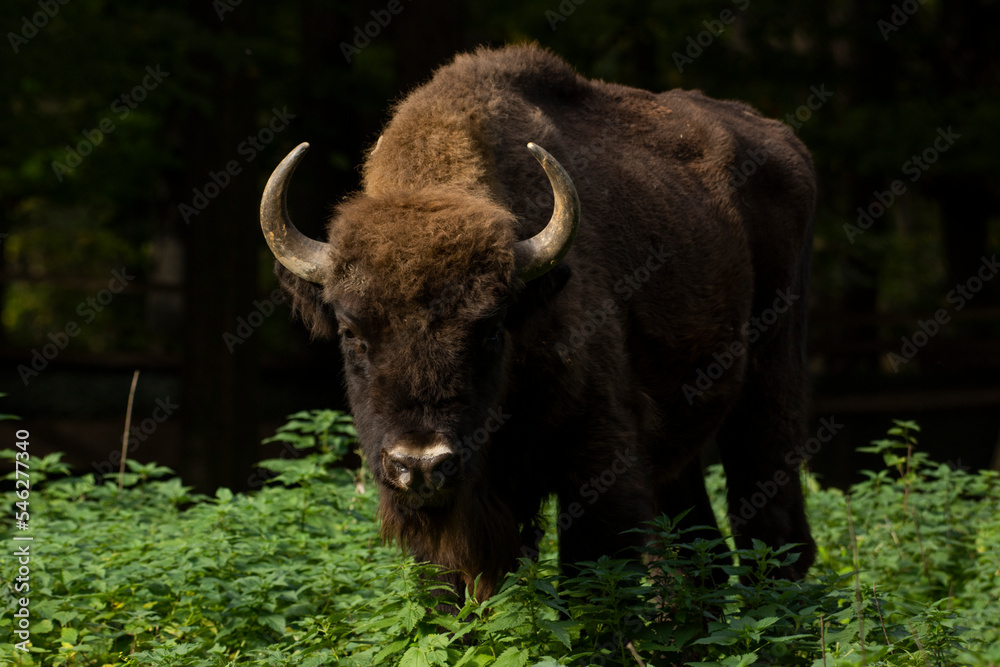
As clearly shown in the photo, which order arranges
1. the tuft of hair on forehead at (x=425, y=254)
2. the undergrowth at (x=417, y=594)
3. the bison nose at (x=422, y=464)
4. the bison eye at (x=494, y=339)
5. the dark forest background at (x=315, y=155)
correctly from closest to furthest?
the undergrowth at (x=417, y=594), the bison nose at (x=422, y=464), the tuft of hair on forehead at (x=425, y=254), the bison eye at (x=494, y=339), the dark forest background at (x=315, y=155)

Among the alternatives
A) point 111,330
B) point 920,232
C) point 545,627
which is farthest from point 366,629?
point 920,232

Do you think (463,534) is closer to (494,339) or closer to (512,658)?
(494,339)

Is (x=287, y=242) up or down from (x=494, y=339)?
up

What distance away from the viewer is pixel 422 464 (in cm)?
366

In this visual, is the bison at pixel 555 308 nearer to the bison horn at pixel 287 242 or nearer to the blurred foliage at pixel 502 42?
the bison horn at pixel 287 242

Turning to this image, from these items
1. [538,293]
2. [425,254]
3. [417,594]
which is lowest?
[417,594]

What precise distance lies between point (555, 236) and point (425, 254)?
0.57 meters

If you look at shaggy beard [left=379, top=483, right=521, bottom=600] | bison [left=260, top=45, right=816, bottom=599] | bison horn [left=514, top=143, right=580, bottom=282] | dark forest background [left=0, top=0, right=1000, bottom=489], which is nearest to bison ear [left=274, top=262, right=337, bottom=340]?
bison [left=260, top=45, right=816, bottom=599]

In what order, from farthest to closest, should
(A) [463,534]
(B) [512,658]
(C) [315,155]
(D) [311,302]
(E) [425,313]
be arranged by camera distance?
(C) [315,155] < (D) [311,302] < (A) [463,534] < (E) [425,313] < (B) [512,658]

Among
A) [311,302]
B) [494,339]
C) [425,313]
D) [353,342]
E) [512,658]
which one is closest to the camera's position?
[512,658]

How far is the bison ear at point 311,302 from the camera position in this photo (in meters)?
4.48

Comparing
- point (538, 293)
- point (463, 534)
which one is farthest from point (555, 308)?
point (463, 534)

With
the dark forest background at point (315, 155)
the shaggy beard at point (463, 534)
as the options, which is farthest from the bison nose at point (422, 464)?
the dark forest background at point (315, 155)

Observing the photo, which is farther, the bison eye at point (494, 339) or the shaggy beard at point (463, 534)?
the shaggy beard at point (463, 534)
